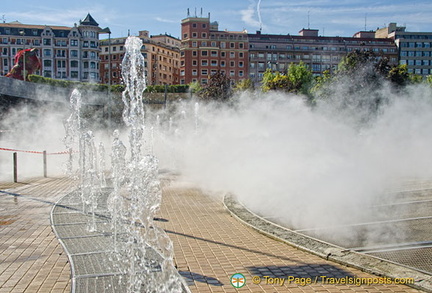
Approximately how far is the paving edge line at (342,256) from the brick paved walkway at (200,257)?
101 millimetres

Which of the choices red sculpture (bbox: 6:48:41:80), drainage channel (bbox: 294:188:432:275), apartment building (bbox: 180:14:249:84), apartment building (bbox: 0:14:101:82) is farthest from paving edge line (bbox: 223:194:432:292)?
apartment building (bbox: 0:14:101:82)

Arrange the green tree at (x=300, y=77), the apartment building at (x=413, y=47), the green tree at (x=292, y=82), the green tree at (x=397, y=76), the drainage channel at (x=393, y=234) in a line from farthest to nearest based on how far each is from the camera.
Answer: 1. the apartment building at (x=413, y=47)
2. the green tree at (x=300, y=77)
3. the green tree at (x=292, y=82)
4. the green tree at (x=397, y=76)
5. the drainage channel at (x=393, y=234)

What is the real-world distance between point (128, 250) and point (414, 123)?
612 inches

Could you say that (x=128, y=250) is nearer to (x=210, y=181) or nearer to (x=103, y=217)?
(x=103, y=217)

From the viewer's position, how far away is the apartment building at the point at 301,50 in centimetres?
7056

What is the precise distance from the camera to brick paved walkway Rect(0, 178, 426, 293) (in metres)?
4.33

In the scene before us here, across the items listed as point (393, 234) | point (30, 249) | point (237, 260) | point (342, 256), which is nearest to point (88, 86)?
point (30, 249)

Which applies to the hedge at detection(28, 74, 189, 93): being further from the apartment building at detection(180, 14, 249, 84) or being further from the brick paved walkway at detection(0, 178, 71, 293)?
the brick paved walkway at detection(0, 178, 71, 293)

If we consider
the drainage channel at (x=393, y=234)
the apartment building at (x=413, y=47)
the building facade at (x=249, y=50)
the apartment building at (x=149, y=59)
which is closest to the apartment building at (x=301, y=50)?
the building facade at (x=249, y=50)

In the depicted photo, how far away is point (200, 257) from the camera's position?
17.2 ft

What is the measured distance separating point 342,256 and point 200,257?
1765mm

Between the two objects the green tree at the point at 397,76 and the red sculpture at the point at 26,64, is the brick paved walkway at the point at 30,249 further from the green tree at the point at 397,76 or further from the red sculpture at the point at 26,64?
the red sculpture at the point at 26,64

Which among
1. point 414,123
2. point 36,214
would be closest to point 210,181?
point 36,214

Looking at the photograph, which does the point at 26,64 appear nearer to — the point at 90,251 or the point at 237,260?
the point at 90,251
